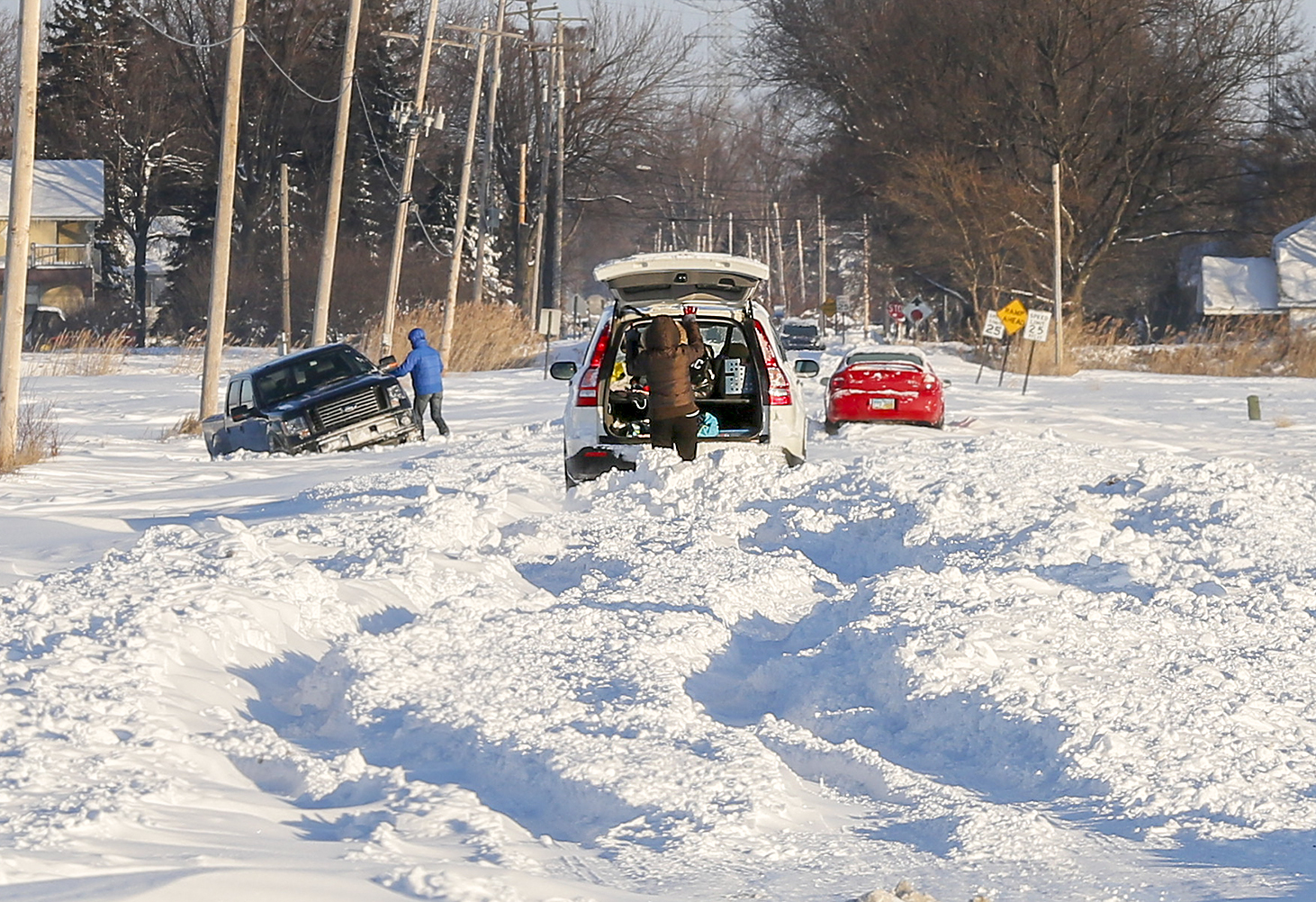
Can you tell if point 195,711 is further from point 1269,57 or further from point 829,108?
point 829,108

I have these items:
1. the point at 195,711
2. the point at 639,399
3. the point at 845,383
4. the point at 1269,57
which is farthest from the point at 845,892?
the point at 1269,57

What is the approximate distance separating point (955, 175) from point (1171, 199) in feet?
35.2


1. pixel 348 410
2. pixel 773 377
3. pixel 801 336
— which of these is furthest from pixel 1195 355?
pixel 773 377

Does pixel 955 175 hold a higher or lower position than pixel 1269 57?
lower

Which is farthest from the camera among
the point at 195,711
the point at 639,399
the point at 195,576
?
the point at 639,399

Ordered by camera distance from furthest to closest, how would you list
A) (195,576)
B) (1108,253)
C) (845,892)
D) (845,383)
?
(1108,253), (845,383), (195,576), (845,892)

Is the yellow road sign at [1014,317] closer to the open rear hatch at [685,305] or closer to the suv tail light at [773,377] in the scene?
the open rear hatch at [685,305]

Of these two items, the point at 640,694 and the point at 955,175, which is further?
the point at 955,175

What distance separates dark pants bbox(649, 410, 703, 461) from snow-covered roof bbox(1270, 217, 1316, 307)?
2332 inches

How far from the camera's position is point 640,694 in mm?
7312

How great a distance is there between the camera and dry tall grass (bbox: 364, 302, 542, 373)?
44.6 m

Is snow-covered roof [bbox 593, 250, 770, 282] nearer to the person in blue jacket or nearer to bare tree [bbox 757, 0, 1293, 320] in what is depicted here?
the person in blue jacket

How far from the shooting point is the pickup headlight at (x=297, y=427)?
69.4ft

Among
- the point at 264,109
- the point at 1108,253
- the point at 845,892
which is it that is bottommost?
the point at 845,892
